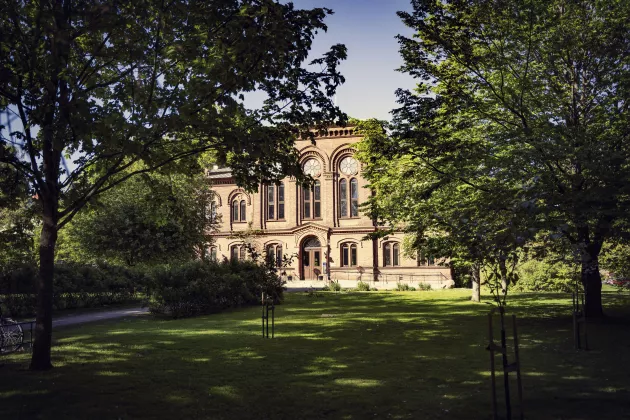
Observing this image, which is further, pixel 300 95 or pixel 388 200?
pixel 388 200

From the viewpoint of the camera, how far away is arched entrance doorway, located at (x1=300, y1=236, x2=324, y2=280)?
46969 mm

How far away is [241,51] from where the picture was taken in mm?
9258

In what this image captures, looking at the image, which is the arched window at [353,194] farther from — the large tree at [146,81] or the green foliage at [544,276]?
the large tree at [146,81]

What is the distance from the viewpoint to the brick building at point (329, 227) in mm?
44125

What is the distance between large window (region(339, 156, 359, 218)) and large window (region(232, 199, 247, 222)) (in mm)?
10600

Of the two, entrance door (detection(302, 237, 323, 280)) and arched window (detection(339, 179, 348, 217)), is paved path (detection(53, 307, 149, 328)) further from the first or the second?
arched window (detection(339, 179, 348, 217))

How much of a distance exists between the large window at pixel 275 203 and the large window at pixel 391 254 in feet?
36.7

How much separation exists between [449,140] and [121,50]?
399 inches

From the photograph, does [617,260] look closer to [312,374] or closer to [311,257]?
[312,374]

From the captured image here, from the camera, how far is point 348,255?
45625 mm

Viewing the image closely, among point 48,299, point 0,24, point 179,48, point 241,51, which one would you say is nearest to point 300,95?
point 241,51

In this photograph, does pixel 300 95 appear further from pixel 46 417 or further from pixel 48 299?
pixel 46 417

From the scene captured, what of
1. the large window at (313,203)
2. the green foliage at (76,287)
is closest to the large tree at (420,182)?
the green foliage at (76,287)

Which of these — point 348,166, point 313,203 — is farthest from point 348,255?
point 348,166
